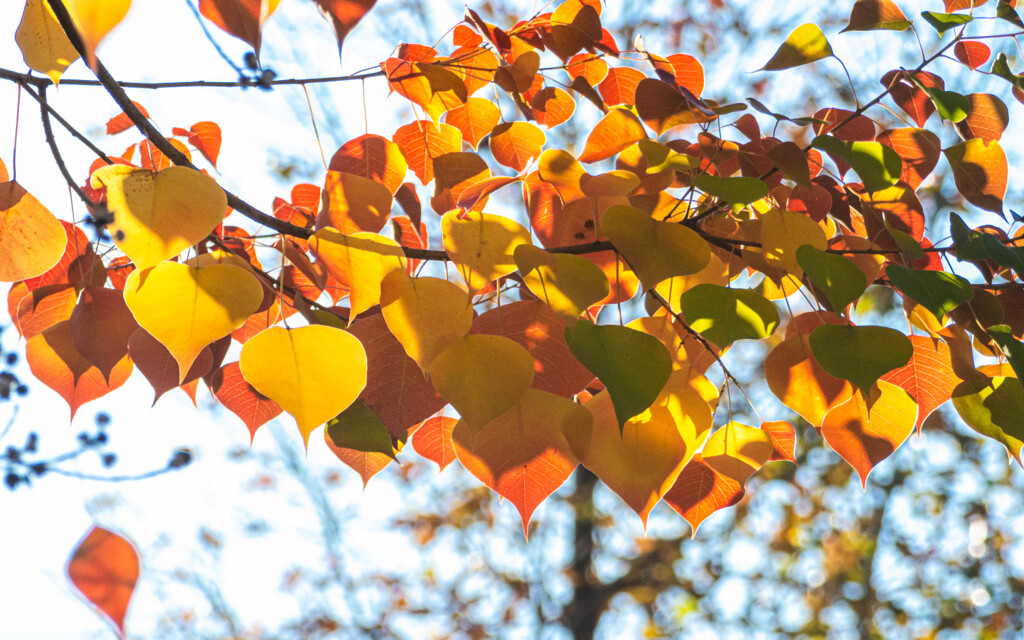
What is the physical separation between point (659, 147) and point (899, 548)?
3.78m

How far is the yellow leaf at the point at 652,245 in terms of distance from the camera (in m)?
0.41

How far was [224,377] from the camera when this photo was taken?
20.7 inches

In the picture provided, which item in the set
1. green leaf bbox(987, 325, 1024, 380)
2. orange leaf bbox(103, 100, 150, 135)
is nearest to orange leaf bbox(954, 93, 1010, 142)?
green leaf bbox(987, 325, 1024, 380)

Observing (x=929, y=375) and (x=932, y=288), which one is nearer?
(x=932, y=288)

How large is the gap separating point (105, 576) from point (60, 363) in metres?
0.23

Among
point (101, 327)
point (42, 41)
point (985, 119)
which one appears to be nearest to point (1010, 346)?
point (985, 119)

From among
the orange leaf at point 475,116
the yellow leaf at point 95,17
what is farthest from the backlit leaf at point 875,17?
the yellow leaf at point 95,17

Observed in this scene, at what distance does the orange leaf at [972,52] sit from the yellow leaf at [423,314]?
19.1 inches

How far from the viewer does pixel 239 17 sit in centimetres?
35

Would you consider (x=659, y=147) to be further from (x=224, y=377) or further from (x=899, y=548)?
(x=899, y=548)


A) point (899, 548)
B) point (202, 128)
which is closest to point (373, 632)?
point (899, 548)

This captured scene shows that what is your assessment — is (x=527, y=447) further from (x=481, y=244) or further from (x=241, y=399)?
(x=241, y=399)

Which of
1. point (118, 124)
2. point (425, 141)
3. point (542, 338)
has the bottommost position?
point (542, 338)

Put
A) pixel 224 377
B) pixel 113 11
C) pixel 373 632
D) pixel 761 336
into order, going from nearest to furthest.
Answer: pixel 113 11 < pixel 761 336 < pixel 224 377 < pixel 373 632
